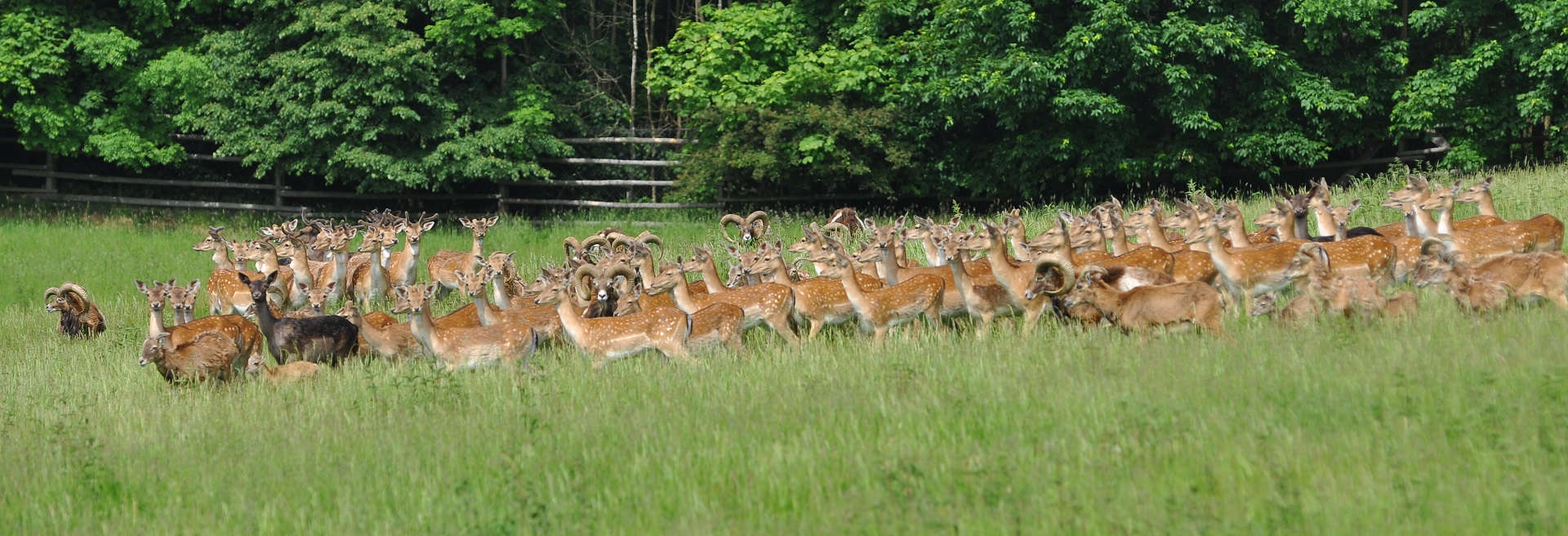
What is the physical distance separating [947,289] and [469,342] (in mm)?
4148

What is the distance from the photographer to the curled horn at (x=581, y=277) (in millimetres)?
15190

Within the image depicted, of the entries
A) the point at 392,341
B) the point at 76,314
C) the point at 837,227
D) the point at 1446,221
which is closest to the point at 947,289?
the point at 392,341

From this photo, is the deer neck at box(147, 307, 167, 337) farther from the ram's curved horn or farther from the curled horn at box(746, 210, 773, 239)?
the curled horn at box(746, 210, 773, 239)

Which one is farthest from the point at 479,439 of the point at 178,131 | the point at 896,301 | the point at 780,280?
the point at 178,131

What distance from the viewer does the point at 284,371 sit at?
41.5 ft

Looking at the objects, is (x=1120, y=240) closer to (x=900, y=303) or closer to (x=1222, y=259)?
(x=1222, y=259)

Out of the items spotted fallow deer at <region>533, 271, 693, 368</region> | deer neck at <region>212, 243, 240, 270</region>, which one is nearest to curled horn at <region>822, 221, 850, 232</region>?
deer neck at <region>212, 243, 240, 270</region>

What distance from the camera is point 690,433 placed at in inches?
384

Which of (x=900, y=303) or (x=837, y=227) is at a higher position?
(x=837, y=227)

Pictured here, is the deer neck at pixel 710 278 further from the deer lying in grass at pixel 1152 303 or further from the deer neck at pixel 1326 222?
the deer neck at pixel 1326 222

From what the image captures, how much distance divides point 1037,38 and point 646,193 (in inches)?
340

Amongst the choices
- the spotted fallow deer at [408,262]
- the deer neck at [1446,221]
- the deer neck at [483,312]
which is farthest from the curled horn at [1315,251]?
the spotted fallow deer at [408,262]

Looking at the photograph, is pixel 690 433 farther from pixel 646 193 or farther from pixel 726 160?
pixel 646 193

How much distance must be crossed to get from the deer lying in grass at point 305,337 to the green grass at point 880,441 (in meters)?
1.07
